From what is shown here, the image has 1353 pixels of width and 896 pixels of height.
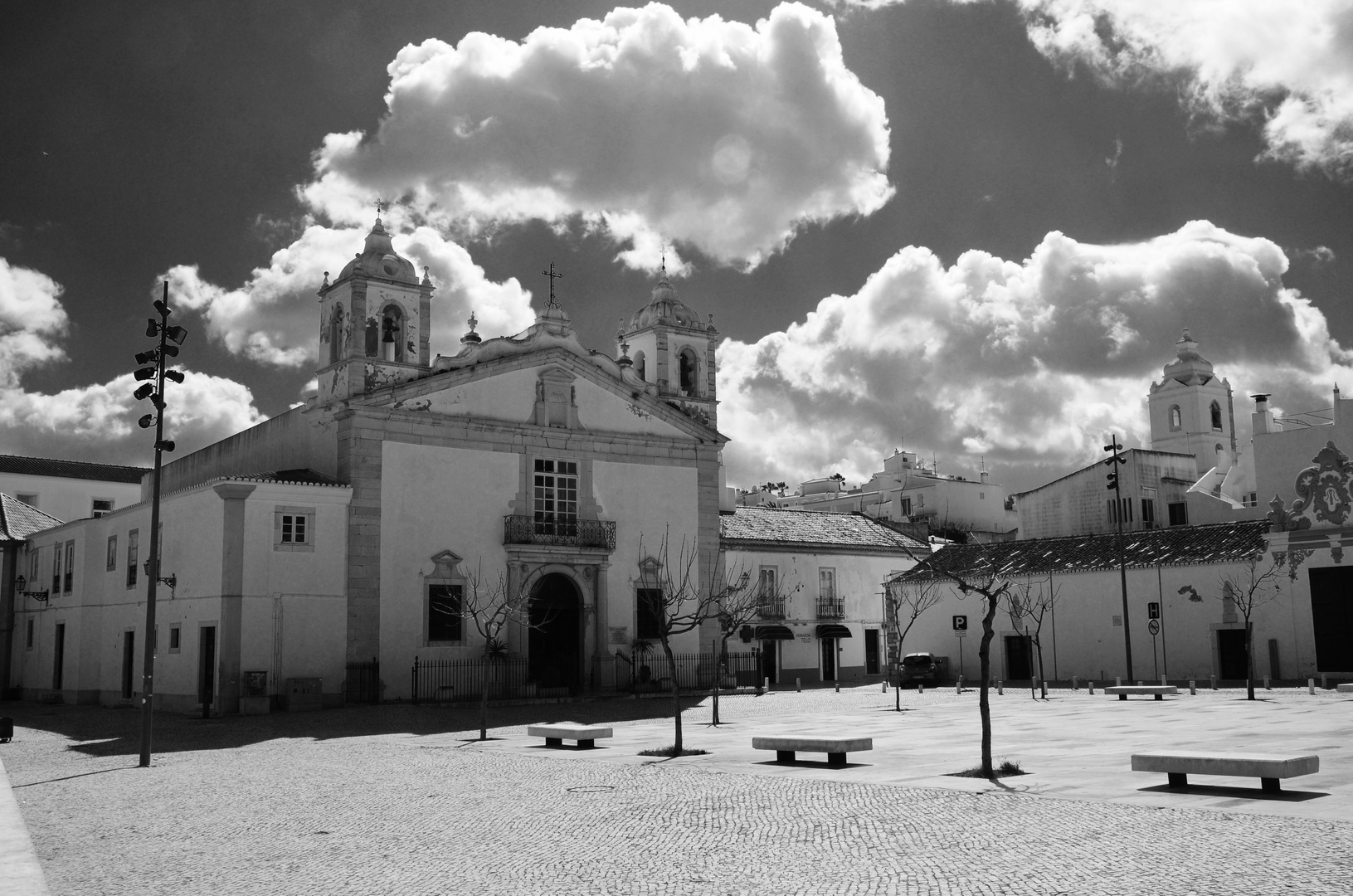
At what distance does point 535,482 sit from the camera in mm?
37250

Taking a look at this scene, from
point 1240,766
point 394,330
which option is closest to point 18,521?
point 394,330

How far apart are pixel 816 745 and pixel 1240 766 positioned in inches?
220

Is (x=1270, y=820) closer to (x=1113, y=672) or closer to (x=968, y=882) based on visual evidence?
(x=968, y=882)

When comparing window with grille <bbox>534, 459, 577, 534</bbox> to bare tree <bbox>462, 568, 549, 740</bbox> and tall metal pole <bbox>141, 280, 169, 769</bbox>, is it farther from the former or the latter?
tall metal pole <bbox>141, 280, 169, 769</bbox>

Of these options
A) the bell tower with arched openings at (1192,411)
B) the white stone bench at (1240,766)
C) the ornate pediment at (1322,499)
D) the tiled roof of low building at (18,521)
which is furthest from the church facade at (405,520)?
the bell tower with arched openings at (1192,411)

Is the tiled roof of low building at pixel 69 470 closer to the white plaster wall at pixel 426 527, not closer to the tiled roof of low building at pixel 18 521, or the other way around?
the tiled roof of low building at pixel 18 521

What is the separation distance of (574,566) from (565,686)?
3.46m

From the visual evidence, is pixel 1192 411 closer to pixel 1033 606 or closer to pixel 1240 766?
pixel 1033 606

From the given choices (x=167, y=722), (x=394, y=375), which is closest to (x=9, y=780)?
(x=167, y=722)

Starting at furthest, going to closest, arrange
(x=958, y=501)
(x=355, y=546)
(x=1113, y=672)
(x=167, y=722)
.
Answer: (x=958, y=501) → (x=1113, y=672) → (x=355, y=546) → (x=167, y=722)

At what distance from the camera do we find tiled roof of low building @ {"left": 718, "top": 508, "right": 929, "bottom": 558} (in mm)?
48031

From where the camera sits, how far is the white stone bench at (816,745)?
16391 millimetres

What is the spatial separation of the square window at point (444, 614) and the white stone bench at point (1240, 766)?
78.5ft

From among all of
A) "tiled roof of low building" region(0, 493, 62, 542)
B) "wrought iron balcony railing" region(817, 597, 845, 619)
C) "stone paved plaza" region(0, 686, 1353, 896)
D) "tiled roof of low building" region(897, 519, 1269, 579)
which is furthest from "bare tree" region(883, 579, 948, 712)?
"tiled roof of low building" region(0, 493, 62, 542)
